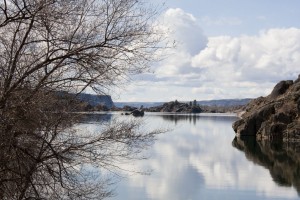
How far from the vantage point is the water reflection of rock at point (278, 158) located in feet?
96.1

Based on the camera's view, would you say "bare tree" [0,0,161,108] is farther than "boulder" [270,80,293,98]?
No

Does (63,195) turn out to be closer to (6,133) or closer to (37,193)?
(37,193)

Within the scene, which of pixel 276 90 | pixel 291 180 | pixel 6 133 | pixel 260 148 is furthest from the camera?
pixel 276 90

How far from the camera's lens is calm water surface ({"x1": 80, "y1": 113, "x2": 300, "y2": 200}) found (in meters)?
22.7

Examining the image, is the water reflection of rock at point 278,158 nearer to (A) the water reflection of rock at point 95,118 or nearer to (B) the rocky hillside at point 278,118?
(B) the rocky hillside at point 278,118

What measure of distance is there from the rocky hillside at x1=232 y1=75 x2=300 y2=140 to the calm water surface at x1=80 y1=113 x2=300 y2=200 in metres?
11.8

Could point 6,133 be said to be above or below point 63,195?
above

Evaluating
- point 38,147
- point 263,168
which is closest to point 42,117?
point 38,147

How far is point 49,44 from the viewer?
8586 mm

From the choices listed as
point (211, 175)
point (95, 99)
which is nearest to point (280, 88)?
point (211, 175)

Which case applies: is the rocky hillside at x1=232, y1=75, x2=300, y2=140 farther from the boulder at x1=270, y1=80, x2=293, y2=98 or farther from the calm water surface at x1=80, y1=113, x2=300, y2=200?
the calm water surface at x1=80, y1=113, x2=300, y2=200

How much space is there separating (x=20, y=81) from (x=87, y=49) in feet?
4.63

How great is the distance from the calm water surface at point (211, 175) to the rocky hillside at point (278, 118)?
11.8 metres

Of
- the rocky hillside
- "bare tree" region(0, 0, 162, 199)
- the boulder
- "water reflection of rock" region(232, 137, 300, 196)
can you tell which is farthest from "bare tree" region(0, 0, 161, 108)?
the boulder
